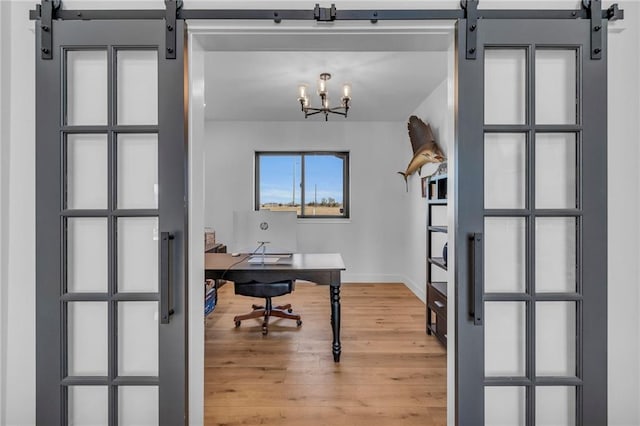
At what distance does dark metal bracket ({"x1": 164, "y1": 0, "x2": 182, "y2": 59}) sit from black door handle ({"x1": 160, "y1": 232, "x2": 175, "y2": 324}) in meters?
0.70

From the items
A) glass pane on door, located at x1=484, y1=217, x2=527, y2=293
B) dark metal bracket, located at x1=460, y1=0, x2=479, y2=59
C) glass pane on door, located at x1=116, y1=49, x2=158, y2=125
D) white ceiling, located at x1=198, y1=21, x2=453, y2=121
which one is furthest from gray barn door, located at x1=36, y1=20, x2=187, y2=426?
glass pane on door, located at x1=484, y1=217, x2=527, y2=293

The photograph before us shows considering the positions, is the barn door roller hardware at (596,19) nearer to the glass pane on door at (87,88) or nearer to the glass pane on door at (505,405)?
the glass pane on door at (505,405)

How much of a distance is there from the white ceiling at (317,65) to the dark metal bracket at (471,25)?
8cm

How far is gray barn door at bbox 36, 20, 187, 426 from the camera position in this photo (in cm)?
133

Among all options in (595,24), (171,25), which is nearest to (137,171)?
(171,25)

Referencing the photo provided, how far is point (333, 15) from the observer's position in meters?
1.33

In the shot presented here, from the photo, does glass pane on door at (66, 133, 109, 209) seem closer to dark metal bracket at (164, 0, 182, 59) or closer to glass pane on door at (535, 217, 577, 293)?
dark metal bracket at (164, 0, 182, 59)

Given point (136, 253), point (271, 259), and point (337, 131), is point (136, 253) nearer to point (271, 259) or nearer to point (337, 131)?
point (271, 259)

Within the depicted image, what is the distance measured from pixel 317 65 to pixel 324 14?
1881 millimetres

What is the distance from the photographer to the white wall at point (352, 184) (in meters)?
5.18
